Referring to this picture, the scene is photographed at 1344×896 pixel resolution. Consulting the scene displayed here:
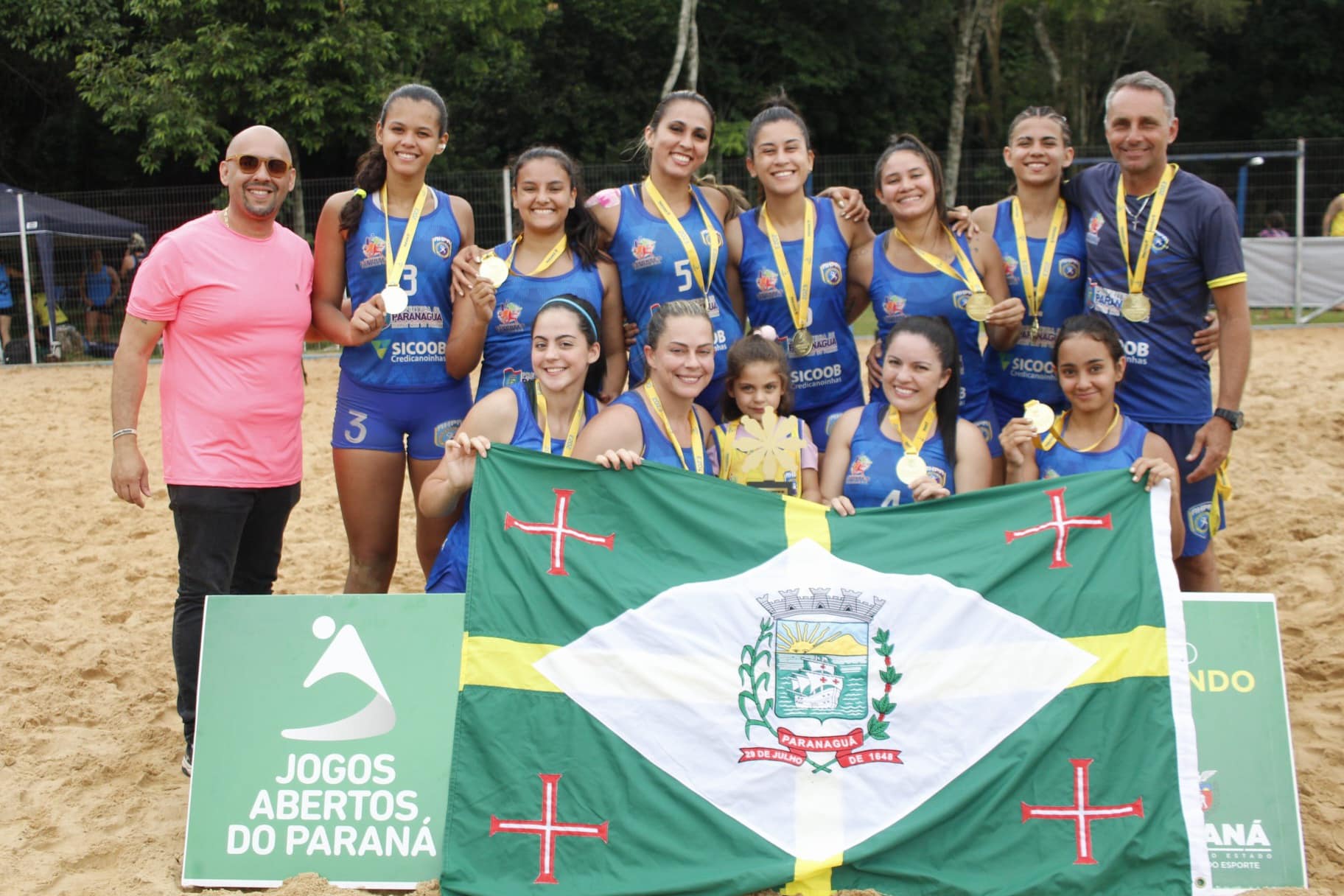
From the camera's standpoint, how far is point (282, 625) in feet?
12.3

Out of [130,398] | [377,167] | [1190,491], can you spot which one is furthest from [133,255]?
[1190,491]

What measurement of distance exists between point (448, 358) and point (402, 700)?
59.6 inches

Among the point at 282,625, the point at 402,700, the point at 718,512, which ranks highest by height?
the point at 718,512

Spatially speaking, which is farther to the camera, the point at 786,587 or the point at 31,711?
the point at 31,711

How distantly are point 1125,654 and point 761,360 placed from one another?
63.7 inches

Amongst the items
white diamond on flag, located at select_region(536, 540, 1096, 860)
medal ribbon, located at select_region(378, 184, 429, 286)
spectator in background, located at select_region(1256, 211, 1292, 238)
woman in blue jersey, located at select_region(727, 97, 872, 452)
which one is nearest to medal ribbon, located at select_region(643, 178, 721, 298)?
woman in blue jersey, located at select_region(727, 97, 872, 452)

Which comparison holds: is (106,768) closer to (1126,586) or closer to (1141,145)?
(1126,586)

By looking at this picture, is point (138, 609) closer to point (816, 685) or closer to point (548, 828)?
point (548, 828)

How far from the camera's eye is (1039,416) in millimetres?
4035

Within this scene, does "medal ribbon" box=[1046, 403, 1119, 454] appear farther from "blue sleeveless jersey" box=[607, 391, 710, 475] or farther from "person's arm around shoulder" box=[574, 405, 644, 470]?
"person's arm around shoulder" box=[574, 405, 644, 470]

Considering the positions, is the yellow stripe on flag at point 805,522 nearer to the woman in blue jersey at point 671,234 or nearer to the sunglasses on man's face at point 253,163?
the woman in blue jersey at point 671,234

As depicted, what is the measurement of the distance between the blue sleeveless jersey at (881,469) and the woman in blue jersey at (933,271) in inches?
23.6

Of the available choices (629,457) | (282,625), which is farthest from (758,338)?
(282,625)

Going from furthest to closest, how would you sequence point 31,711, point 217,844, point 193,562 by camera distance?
point 31,711 < point 193,562 < point 217,844
